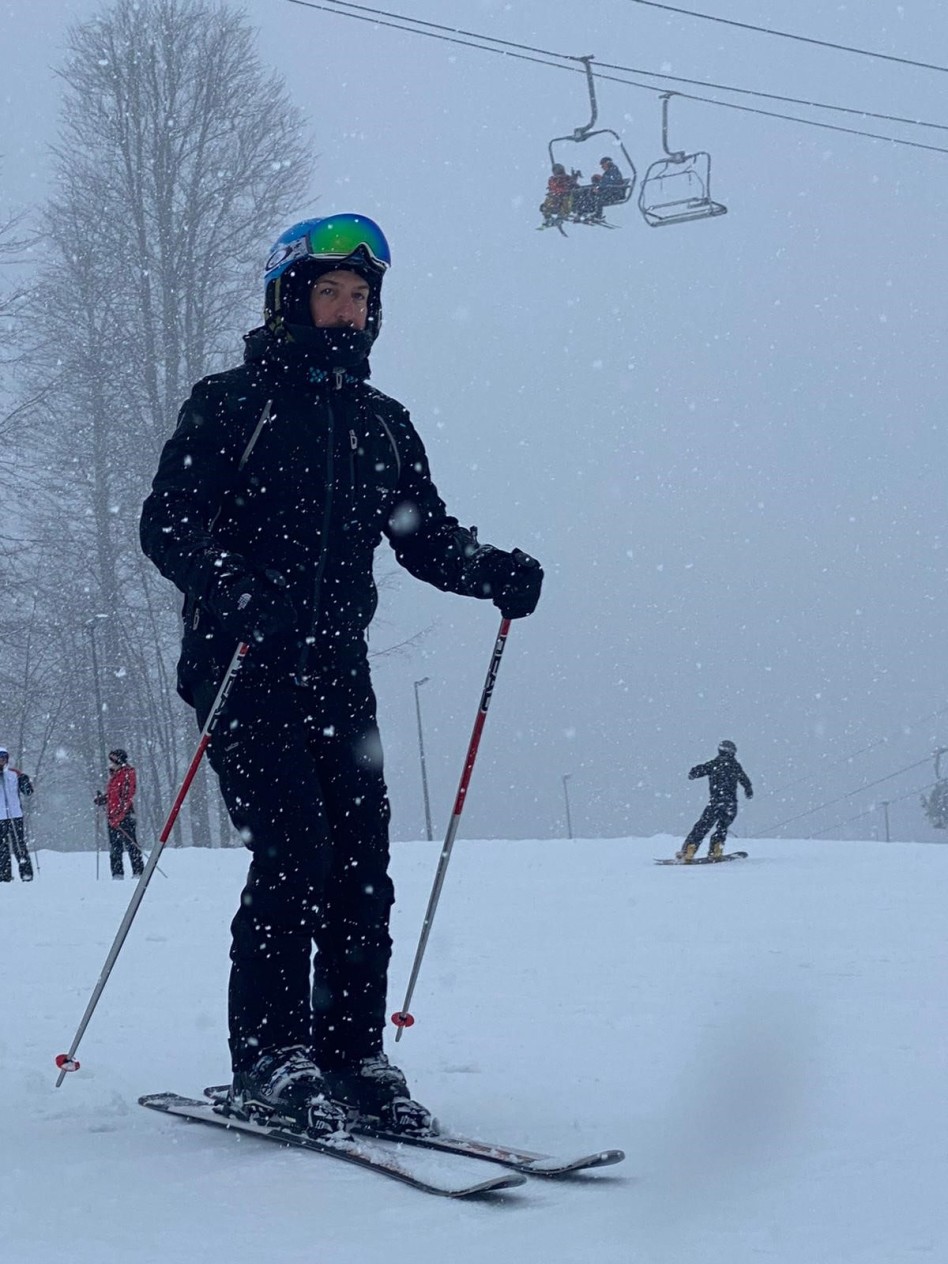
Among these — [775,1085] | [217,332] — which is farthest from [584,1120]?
[217,332]

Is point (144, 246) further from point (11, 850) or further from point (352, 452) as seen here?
point (352, 452)

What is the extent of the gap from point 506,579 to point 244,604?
2.38 feet

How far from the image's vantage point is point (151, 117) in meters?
26.5

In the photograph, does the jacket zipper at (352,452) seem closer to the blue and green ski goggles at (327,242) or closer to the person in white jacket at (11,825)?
the blue and green ski goggles at (327,242)

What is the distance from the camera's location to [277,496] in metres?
3.28

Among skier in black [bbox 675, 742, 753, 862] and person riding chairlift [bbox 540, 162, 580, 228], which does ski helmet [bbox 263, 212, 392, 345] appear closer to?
skier in black [bbox 675, 742, 753, 862]

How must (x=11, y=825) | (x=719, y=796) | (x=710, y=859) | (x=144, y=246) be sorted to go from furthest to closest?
(x=144, y=246) → (x=719, y=796) → (x=710, y=859) → (x=11, y=825)

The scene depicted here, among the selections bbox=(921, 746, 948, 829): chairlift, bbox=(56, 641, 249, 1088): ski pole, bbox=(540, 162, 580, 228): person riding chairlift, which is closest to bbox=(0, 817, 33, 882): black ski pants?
bbox=(540, 162, 580, 228): person riding chairlift

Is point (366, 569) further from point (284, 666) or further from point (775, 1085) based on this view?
point (775, 1085)

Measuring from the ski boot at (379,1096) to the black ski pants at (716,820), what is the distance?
12508mm

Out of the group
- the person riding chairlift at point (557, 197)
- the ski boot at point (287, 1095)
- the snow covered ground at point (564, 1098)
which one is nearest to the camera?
the snow covered ground at point (564, 1098)

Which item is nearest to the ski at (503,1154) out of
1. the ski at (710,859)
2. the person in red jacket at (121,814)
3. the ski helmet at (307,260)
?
the ski helmet at (307,260)

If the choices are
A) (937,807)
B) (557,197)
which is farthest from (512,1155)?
(937,807)

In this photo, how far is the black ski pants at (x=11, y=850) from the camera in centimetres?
1479
